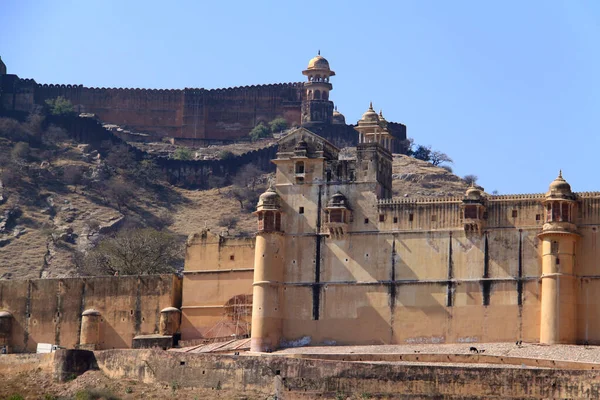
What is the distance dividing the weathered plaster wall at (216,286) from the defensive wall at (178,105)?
41.6 meters

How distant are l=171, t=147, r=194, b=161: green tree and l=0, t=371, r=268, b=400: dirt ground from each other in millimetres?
43398

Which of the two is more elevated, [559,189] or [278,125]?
[278,125]

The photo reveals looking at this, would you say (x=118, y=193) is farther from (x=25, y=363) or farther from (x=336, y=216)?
(x=336, y=216)

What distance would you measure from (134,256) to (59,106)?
104 feet

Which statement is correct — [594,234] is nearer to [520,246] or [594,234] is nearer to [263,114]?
[520,246]

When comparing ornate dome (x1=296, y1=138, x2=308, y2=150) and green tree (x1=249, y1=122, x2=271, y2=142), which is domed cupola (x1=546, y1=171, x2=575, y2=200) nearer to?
ornate dome (x1=296, y1=138, x2=308, y2=150)

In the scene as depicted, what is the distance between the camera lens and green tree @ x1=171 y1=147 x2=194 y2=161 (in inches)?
4226

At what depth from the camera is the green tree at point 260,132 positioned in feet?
357

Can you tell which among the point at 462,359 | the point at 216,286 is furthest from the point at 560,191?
the point at 216,286

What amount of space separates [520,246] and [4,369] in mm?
19197

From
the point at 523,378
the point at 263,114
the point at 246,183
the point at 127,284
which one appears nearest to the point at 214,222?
the point at 246,183

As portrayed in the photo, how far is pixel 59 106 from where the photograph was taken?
108812 mm

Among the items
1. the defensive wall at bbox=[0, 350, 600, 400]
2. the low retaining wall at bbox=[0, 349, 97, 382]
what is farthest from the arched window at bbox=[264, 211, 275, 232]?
the low retaining wall at bbox=[0, 349, 97, 382]

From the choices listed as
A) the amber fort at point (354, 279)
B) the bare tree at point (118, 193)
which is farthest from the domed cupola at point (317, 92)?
the amber fort at point (354, 279)
